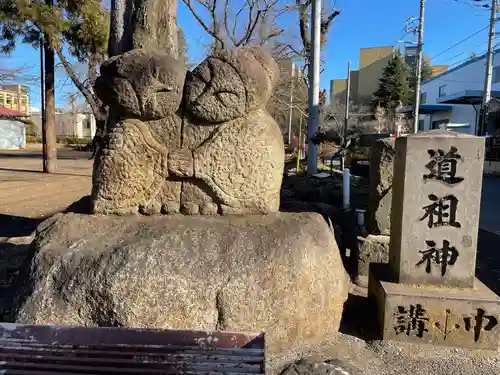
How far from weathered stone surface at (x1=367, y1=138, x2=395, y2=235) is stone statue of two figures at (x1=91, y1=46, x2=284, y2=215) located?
84.1 inches

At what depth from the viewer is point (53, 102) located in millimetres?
13070

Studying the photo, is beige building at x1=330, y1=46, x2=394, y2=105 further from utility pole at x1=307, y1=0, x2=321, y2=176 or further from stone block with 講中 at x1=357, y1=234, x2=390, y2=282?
stone block with 講中 at x1=357, y1=234, x2=390, y2=282

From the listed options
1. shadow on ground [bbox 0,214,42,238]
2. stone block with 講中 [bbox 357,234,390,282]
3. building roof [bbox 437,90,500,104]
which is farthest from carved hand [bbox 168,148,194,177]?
building roof [bbox 437,90,500,104]

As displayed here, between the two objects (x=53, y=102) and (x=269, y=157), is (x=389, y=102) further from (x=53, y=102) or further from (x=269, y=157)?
(x=269, y=157)

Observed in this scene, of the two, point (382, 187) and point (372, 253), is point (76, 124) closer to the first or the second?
point (382, 187)

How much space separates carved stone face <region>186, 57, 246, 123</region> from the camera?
281cm

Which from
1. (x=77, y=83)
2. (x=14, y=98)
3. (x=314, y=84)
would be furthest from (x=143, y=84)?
(x=14, y=98)

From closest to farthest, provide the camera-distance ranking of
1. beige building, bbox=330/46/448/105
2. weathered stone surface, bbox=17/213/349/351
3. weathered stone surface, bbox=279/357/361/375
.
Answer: weathered stone surface, bbox=279/357/361/375 → weathered stone surface, bbox=17/213/349/351 → beige building, bbox=330/46/448/105

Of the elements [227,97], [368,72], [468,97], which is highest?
[368,72]

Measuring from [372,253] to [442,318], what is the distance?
1.78 m

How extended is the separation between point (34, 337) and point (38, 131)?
45338 millimetres

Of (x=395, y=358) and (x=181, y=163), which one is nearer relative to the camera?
(x=395, y=358)

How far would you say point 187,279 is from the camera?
8.00 ft

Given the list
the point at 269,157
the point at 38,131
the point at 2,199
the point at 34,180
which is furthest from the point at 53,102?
the point at 38,131
